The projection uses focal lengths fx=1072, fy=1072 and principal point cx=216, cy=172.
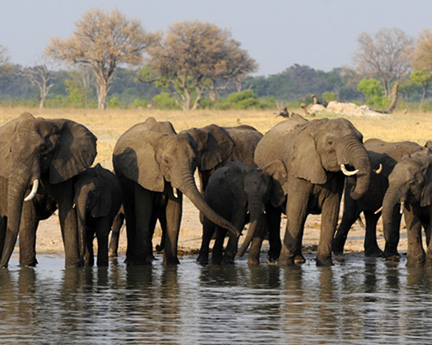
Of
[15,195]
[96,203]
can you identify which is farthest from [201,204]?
[15,195]

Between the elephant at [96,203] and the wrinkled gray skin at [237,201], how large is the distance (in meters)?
1.22

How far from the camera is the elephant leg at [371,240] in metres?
14.5

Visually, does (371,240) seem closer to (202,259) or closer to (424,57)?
(202,259)

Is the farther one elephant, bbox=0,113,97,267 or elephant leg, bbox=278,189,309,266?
elephant leg, bbox=278,189,309,266

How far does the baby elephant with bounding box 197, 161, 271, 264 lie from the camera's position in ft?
41.9

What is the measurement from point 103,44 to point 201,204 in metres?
54.7

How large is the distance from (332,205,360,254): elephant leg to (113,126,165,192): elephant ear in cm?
308

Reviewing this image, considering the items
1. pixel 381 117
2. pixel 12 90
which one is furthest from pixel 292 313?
pixel 12 90

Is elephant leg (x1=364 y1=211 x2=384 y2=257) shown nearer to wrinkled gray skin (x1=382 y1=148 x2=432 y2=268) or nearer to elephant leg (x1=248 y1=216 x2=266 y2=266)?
wrinkled gray skin (x1=382 y1=148 x2=432 y2=268)

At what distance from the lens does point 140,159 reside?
43.0 feet

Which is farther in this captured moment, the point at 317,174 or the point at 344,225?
the point at 344,225

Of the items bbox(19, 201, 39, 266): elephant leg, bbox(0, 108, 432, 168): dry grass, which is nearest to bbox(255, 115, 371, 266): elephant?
bbox(19, 201, 39, 266): elephant leg

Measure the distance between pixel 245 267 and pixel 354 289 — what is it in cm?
227

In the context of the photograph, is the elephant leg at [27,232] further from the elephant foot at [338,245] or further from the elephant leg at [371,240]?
the elephant leg at [371,240]
